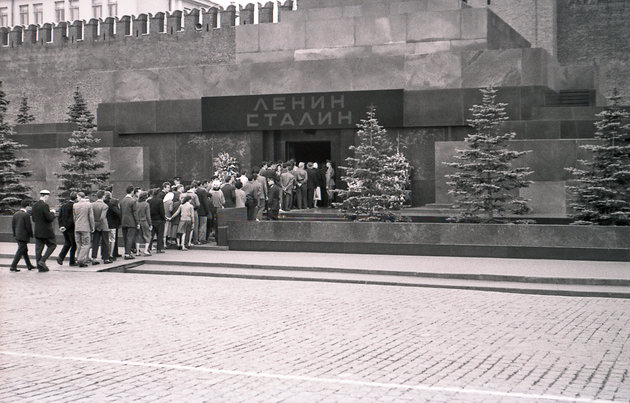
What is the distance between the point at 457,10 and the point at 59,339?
20.3m

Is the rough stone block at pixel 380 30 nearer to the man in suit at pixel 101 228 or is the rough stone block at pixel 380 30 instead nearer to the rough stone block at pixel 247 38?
the rough stone block at pixel 247 38

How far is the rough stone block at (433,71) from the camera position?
977 inches

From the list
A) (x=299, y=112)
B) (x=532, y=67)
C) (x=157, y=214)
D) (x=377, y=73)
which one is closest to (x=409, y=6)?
(x=377, y=73)

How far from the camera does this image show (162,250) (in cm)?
1822

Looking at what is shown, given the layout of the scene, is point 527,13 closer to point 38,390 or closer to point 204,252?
point 204,252

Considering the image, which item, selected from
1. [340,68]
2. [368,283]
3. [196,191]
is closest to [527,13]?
[340,68]

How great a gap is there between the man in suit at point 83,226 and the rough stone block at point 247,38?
13.6m

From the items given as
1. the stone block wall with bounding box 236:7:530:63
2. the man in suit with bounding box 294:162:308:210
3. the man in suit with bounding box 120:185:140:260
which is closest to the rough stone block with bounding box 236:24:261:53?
the stone block wall with bounding box 236:7:530:63

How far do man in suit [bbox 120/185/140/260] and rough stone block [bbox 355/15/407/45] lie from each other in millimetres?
12306

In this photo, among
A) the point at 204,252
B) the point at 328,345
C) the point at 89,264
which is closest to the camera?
the point at 328,345

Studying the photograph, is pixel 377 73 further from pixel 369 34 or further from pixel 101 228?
pixel 101 228

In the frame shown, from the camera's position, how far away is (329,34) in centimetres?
2733

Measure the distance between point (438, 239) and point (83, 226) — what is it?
23.3 feet

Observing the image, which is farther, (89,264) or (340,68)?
(340,68)
